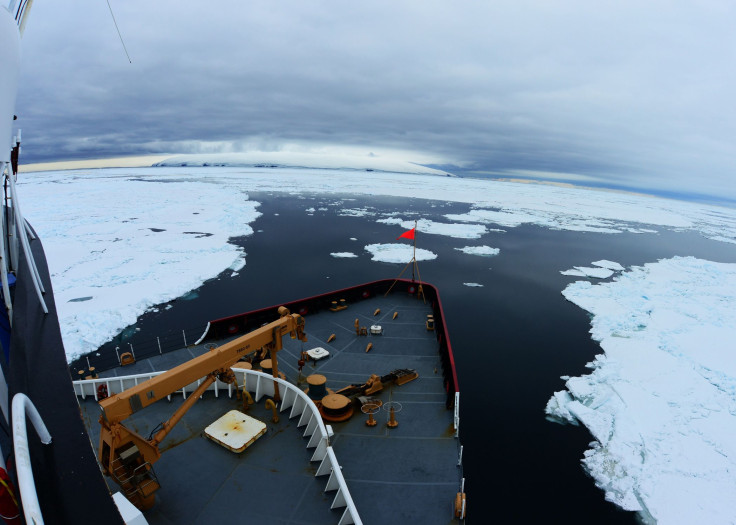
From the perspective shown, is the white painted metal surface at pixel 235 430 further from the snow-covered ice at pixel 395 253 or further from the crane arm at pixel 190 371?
the snow-covered ice at pixel 395 253

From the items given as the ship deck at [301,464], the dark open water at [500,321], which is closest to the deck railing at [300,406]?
the ship deck at [301,464]

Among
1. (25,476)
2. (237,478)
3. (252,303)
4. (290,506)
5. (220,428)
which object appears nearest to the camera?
(25,476)

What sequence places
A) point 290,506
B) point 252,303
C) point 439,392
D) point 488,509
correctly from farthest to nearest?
point 252,303, point 439,392, point 488,509, point 290,506

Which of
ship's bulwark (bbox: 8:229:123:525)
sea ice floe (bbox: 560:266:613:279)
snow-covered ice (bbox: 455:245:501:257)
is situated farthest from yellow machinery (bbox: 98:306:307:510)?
snow-covered ice (bbox: 455:245:501:257)

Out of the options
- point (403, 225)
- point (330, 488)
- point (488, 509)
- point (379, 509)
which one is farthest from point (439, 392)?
point (403, 225)

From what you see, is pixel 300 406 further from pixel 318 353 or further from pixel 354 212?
pixel 354 212

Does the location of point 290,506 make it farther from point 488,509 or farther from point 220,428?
point 488,509

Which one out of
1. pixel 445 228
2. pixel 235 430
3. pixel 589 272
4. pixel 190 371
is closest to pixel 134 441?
pixel 190 371

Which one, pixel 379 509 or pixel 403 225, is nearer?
pixel 379 509
